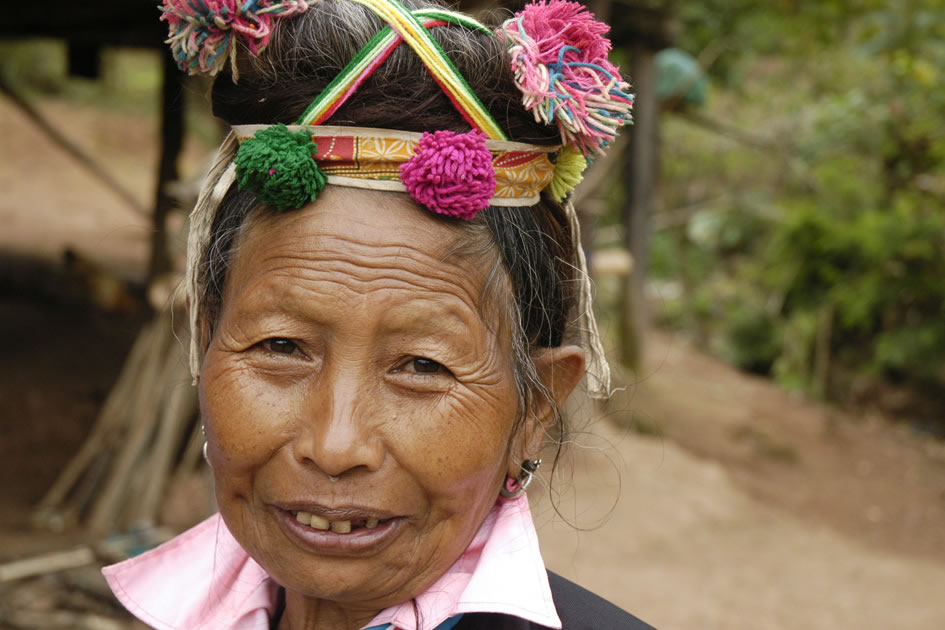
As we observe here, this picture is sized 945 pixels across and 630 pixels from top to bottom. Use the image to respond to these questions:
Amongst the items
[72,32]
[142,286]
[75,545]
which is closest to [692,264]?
[142,286]

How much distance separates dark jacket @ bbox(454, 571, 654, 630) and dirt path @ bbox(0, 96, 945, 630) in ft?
5.74

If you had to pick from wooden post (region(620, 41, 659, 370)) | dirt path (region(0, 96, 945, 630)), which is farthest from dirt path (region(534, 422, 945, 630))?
wooden post (region(620, 41, 659, 370))

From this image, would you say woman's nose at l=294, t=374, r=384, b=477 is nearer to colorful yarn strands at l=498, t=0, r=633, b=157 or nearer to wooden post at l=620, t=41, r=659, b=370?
colorful yarn strands at l=498, t=0, r=633, b=157

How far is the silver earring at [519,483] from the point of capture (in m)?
1.49

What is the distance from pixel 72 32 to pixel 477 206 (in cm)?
676

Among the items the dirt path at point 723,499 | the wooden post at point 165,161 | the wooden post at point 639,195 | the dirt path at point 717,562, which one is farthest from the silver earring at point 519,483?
the wooden post at point 639,195

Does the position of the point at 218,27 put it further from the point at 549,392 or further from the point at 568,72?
the point at 549,392

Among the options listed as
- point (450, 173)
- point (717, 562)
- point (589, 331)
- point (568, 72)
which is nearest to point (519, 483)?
point (589, 331)

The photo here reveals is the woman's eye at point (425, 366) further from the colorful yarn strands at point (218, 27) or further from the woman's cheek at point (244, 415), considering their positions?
the colorful yarn strands at point (218, 27)

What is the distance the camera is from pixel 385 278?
50.2 inches

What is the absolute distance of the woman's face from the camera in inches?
49.6

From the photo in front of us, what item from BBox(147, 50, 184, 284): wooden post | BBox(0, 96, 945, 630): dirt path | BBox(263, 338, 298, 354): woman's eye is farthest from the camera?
BBox(147, 50, 184, 284): wooden post

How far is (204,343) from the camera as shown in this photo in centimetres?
155

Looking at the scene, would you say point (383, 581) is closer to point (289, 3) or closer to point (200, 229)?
point (200, 229)
